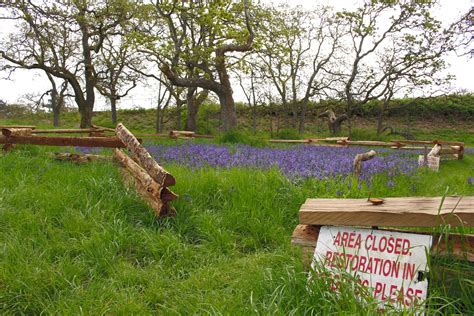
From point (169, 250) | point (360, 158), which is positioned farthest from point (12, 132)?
point (360, 158)

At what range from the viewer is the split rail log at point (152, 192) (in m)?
4.12

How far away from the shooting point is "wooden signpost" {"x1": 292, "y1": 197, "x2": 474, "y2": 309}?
204 centimetres

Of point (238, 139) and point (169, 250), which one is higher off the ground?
point (238, 139)

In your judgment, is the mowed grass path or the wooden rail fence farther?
the wooden rail fence

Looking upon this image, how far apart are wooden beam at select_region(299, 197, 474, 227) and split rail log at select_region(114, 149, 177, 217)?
2.01 meters

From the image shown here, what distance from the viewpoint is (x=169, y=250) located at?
11.8 feet

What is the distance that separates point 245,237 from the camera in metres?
3.96

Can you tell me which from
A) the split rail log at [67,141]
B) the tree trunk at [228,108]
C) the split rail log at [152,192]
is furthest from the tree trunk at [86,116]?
the split rail log at [152,192]

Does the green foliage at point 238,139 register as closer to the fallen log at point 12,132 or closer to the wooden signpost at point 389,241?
the fallen log at point 12,132

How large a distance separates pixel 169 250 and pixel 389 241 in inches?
84.7

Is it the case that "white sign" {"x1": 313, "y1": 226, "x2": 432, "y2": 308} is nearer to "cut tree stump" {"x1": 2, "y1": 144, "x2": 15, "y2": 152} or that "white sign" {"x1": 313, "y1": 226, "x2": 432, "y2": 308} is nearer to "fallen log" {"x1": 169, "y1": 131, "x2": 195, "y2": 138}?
"cut tree stump" {"x1": 2, "y1": 144, "x2": 15, "y2": 152}

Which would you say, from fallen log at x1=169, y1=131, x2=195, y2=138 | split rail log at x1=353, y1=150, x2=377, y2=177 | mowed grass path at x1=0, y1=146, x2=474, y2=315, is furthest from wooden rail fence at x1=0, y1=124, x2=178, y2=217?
fallen log at x1=169, y1=131, x2=195, y2=138

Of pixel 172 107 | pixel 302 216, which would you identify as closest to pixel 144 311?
pixel 302 216

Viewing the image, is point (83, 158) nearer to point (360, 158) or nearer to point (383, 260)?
point (360, 158)
